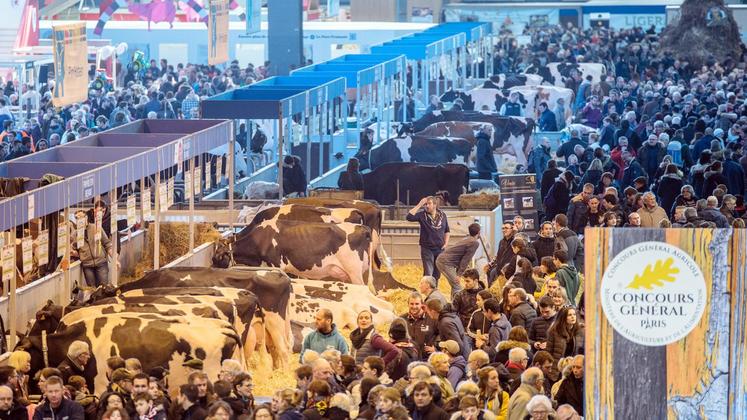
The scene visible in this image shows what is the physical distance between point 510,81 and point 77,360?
75.5ft

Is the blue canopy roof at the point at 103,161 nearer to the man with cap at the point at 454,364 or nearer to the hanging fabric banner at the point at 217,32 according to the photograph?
the man with cap at the point at 454,364

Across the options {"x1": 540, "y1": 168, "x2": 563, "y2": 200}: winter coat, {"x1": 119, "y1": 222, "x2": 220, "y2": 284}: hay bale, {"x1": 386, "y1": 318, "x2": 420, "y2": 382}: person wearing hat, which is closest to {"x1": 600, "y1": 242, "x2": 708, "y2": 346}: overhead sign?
{"x1": 386, "y1": 318, "x2": 420, "y2": 382}: person wearing hat

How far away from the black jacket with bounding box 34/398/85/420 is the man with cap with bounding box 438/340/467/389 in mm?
2402

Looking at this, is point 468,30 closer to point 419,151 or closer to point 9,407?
point 419,151

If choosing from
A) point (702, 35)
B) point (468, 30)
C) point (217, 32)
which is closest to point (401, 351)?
point (217, 32)

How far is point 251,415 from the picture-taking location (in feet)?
27.6

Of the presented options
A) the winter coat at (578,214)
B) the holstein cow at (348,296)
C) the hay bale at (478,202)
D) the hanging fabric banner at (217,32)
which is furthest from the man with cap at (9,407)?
the hanging fabric banner at (217,32)

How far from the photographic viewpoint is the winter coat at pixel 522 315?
11180 mm

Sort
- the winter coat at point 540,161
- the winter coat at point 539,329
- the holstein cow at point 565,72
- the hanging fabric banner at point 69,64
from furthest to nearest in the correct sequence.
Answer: the holstein cow at point 565,72 → the winter coat at point 540,161 → the hanging fabric banner at point 69,64 → the winter coat at point 539,329

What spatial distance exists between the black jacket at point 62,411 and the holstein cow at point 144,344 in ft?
4.60

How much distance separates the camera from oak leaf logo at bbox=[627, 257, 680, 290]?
647cm

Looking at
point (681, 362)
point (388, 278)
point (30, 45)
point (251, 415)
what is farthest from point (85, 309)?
point (30, 45)

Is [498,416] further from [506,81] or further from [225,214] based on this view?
[506,81]

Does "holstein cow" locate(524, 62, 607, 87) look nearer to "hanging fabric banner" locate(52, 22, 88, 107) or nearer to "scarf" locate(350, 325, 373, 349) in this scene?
"hanging fabric banner" locate(52, 22, 88, 107)
